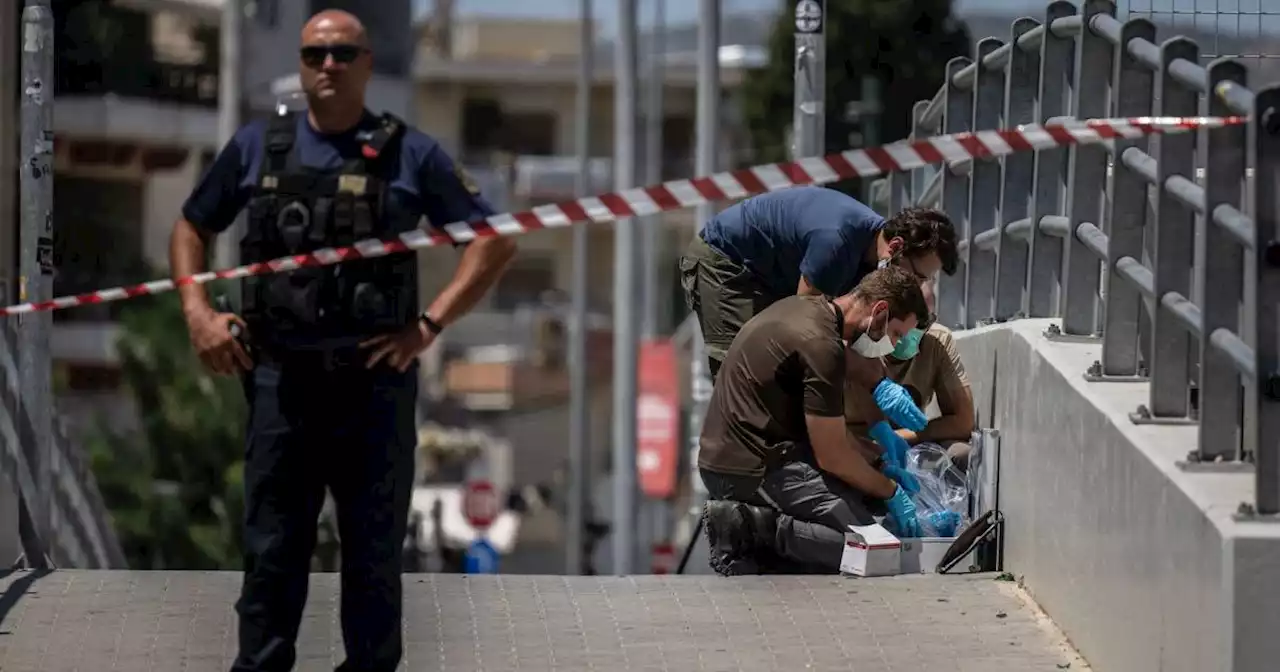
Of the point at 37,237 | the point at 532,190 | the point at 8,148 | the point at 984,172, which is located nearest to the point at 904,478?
the point at 984,172

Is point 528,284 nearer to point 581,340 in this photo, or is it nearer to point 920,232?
point 581,340

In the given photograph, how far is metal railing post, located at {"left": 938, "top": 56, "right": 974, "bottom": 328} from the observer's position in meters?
11.4

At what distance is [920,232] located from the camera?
9.38m

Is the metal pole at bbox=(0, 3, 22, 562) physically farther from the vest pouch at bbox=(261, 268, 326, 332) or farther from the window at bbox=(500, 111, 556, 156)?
the window at bbox=(500, 111, 556, 156)

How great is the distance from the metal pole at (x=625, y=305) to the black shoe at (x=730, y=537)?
1345cm

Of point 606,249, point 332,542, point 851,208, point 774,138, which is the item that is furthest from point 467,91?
point 851,208

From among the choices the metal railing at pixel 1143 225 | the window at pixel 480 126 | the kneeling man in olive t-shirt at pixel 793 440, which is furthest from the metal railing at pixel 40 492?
the window at pixel 480 126

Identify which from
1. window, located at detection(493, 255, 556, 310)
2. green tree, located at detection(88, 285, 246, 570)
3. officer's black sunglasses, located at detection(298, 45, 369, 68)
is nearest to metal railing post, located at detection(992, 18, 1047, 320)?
officer's black sunglasses, located at detection(298, 45, 369, 68)

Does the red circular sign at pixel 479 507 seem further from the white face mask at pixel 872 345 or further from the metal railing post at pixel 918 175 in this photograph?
the white face mask at pixel 872 345

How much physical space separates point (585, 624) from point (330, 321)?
76.8 inches

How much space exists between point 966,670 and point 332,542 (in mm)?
17894

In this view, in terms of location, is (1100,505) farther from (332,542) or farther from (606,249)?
(606,249)

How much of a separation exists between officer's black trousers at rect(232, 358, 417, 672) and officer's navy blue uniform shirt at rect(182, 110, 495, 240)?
0.41m

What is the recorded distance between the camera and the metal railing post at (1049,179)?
9.16 m
